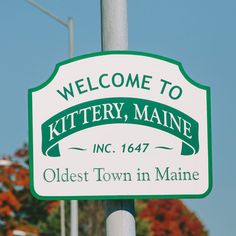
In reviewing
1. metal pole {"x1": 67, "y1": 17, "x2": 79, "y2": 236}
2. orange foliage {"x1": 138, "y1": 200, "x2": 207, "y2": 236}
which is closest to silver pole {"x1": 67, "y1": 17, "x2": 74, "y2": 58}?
metal pole {"x1": 67, "y1": 17, "x2": 79, "y2": 236}

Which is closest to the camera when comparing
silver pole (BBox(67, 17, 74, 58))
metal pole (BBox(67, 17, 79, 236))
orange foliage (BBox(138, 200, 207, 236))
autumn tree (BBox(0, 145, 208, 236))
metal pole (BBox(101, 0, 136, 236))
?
metal pole (BBox(101, 0, 136, 236))

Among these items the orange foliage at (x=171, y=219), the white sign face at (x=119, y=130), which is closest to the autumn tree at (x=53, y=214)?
the orange foliage at (x=171, y=219)

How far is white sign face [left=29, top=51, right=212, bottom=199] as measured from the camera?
706 cm

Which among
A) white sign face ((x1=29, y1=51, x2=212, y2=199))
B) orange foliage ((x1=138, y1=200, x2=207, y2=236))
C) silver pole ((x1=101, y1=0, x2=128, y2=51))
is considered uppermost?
orange foliage ((x1=138, y1=200, x2=207, y2=236))

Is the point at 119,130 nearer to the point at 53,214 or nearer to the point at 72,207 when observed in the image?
the point at 72,207

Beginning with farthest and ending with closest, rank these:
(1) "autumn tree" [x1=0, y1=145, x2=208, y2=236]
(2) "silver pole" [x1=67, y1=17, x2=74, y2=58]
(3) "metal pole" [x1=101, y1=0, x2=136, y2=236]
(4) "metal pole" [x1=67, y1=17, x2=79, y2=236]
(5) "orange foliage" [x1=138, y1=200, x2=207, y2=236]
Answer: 1. (5) "orange foliage" [x1=138, y1=200, x2=207, y2=236]
2. (1) "autumn tree" [x1=0, y1=145, x2=208, y2=236]
3. (2) "silver pole" [x1=67, y1=17, x2=74, y2=58]
4. (4) "metal pole" [x1=67, y1=17, x2=79, y2=236]
5. (3) "metal pole" [x1=101, y1=0, x2=136, y2=236]

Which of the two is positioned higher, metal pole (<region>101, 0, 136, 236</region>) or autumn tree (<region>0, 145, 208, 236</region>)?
autumn tree (<region>0, 145, 208, 236</region>)

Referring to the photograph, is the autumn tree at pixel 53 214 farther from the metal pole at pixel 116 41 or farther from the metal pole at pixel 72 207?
the metal pole at pixel 116 41

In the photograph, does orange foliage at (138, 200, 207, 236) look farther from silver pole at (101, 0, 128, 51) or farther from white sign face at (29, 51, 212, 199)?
silver pole at (101, 0, 128, 51)

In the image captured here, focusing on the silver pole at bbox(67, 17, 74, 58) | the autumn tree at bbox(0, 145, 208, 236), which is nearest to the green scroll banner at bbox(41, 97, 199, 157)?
the silver pole at bbox(67, 17, 74, 58)

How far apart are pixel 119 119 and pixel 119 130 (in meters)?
0.07

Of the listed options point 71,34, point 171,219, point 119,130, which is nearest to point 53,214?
point 171,219

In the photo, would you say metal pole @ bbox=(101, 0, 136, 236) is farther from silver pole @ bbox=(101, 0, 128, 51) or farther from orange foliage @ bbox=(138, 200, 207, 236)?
orange foliage @ bbox=(138, 200, 207, 236)

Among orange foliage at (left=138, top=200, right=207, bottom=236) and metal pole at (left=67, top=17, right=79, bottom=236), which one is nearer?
metal pole at (left=67, top=17, right=79, bottom=236)
